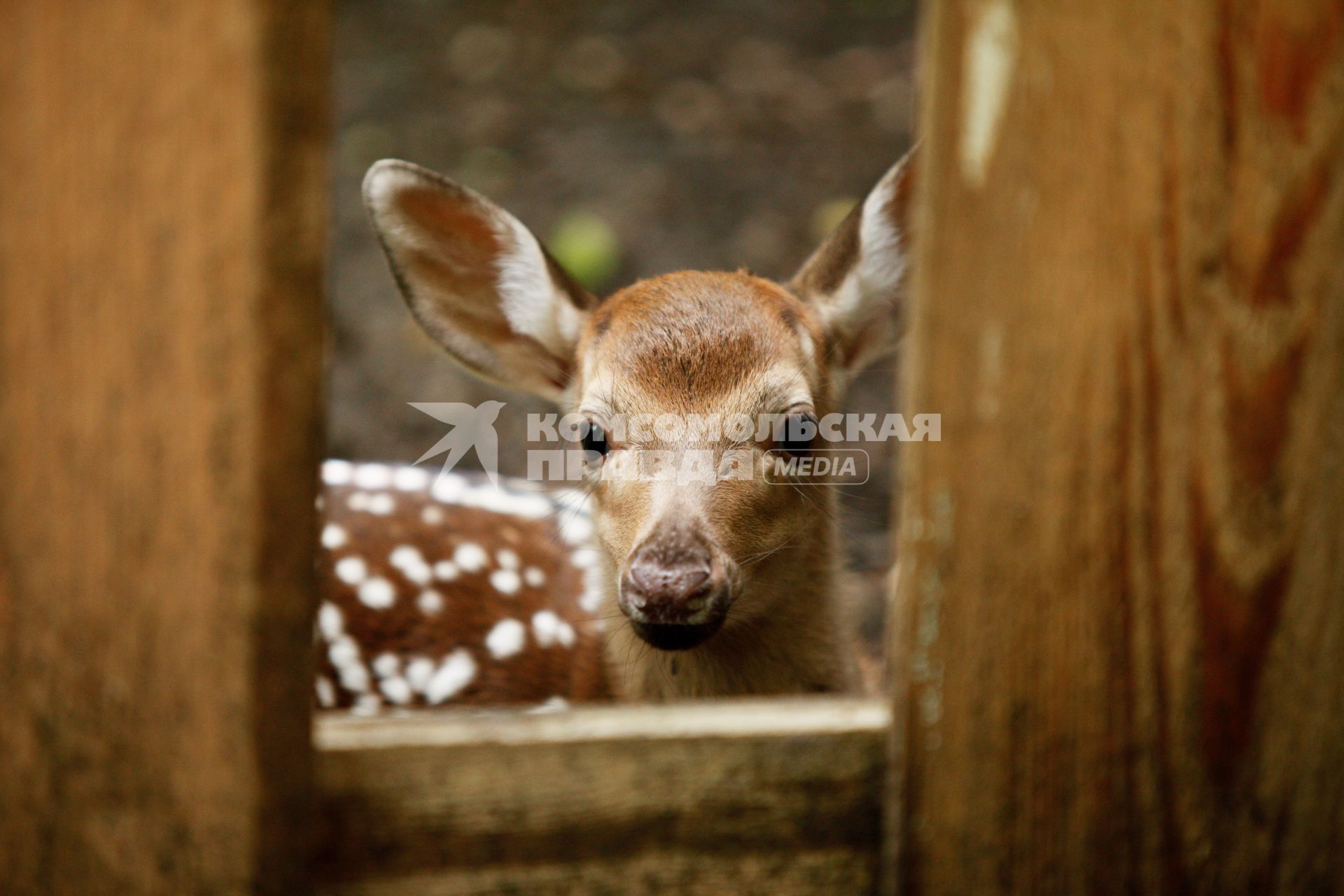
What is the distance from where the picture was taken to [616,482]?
2246 millimetres

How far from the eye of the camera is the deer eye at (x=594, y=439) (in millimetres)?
2348

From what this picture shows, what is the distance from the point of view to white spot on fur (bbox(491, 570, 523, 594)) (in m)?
2.86

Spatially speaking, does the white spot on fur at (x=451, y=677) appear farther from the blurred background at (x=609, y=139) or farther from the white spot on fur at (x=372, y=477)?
the blurred background at (x=609, y=139)

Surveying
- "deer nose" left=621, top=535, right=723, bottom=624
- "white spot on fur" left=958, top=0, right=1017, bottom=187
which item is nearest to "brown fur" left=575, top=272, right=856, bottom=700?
"deer nose" left=621, top=535, right=723, bottom=624

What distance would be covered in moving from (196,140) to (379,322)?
4.02m

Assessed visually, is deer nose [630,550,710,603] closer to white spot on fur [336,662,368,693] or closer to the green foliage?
white spot on fur [336,662,368,693]

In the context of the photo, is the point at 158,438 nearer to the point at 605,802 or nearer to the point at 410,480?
the point at 605,802

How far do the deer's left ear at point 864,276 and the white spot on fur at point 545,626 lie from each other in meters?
0.96

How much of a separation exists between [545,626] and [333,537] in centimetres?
58

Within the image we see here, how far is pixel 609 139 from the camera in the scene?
572 cm

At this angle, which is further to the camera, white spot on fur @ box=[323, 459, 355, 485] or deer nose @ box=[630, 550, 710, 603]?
white spot on fur @ box=[323, 459, 355, 485]

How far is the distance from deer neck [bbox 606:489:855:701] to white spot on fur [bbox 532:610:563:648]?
30cm

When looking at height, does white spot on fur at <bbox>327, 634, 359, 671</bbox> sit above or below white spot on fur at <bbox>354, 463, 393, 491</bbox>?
below

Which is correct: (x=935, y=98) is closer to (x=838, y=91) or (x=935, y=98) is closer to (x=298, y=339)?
(x=298, y=339)
